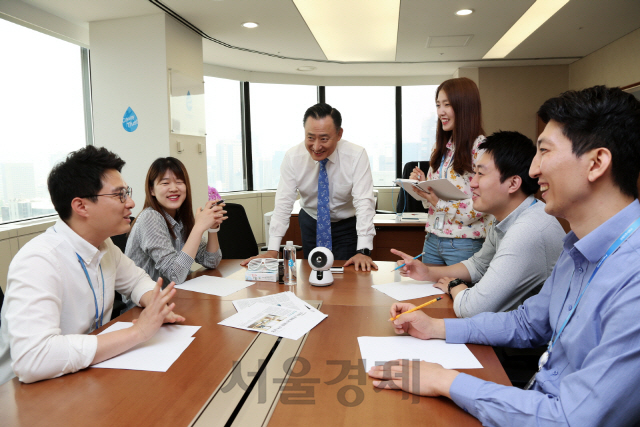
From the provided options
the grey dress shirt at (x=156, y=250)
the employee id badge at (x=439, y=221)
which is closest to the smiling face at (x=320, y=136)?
the employee id badge at (x=439, y=221)

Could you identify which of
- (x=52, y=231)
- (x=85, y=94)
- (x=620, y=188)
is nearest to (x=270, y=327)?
(x=52, y=231)

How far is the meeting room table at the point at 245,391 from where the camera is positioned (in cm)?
97

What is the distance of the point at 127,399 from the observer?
1.05m

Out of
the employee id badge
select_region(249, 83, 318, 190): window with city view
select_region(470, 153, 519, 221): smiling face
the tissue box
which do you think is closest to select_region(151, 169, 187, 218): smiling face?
the tissue box

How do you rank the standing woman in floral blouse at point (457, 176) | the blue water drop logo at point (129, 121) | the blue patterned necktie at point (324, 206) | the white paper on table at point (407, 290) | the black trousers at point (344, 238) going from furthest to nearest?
1. the blue water drop logo at point (129, 121)
2. the black trousers at point (344, 238)
3. the blue patterned necktie at point (324, 206)
4. the standing woman in floral blouse at point (457, 176)
5. the white paper on table at point (407, 290)

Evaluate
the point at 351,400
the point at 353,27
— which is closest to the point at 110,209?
the point at 351,400

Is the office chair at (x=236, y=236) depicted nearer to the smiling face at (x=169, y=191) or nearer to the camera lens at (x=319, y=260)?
the smiling face at (x=169, y=191)

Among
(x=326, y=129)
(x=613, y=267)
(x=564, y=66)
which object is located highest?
(x=564, y=66)

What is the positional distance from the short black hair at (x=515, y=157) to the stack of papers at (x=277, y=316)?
0.89 metres

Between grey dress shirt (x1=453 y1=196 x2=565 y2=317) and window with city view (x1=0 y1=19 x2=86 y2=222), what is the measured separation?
3147mm

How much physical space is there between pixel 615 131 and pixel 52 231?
5.37ft

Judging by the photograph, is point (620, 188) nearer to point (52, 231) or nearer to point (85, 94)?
point (52, 231)

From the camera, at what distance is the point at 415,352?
4.14 feet

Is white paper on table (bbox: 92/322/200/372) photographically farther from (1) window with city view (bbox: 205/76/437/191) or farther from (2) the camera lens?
(1) window with city view (bbox: 205/76/437/191)
